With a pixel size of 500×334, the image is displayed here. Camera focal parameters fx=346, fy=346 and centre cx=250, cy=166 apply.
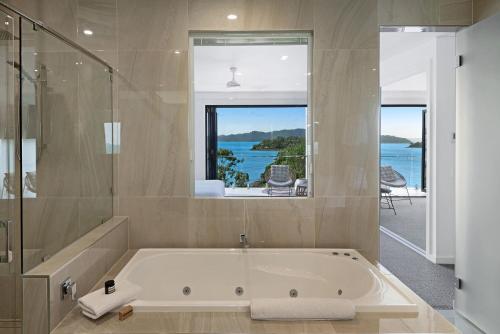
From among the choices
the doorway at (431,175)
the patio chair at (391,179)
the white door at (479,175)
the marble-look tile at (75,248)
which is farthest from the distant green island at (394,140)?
the marble-look tile at (75,248)

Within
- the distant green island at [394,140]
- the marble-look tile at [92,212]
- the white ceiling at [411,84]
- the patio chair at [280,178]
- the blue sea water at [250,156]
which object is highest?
the white ceiling at [411,84]

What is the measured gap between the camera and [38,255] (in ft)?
5.54

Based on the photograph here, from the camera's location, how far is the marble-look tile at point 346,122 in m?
2.59

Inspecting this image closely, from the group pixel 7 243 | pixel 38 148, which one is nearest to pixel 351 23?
pixel 38 148

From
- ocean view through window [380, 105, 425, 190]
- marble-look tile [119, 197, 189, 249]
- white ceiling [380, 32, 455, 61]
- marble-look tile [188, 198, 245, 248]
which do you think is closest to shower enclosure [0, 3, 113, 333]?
marble-look tile [119, 197, 189, 249]

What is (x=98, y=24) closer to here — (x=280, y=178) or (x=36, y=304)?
(x=280, y=178)

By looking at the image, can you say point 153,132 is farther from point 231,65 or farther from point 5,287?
point 5,287

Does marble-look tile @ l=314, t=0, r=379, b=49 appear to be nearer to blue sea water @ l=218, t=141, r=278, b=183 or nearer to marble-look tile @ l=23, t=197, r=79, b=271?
blue sea water @ l=218, t=141, r=278, b=183

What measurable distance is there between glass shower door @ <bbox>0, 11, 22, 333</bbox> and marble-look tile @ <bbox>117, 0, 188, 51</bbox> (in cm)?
102

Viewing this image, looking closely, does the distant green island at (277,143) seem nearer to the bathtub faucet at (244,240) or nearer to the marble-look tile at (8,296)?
the bathtub faucet at (244,240)

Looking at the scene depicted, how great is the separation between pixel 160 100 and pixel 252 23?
2.96 feet

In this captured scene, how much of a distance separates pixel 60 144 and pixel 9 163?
0.31 metres

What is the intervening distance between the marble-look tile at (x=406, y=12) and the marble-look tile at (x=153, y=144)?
65.2 inches

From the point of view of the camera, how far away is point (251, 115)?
2.83 m
